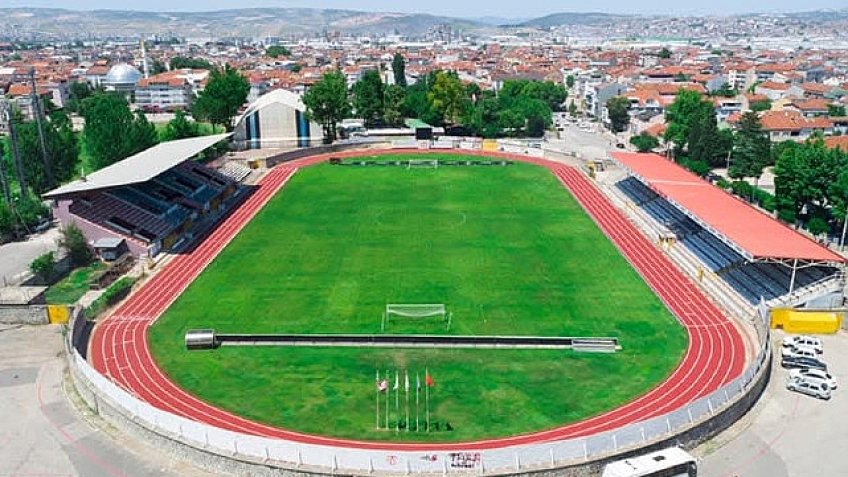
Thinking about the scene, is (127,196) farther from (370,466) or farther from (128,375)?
(370,466)

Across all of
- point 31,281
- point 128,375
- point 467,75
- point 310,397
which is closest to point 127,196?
point 31,281

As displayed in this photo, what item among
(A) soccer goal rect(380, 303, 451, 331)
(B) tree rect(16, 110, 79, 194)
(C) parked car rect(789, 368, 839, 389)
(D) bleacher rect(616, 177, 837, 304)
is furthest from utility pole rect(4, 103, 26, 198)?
(C) parked car rect(789, 368, 839, 389)

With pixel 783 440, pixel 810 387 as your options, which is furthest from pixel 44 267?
pixel 810 387

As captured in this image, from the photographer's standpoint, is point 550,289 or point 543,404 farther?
point 550,289

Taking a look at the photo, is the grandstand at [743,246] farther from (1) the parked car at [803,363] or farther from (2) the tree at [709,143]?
(2) the tree at [709,143]

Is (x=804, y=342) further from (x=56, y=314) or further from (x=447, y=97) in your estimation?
(x=447, y=97)
